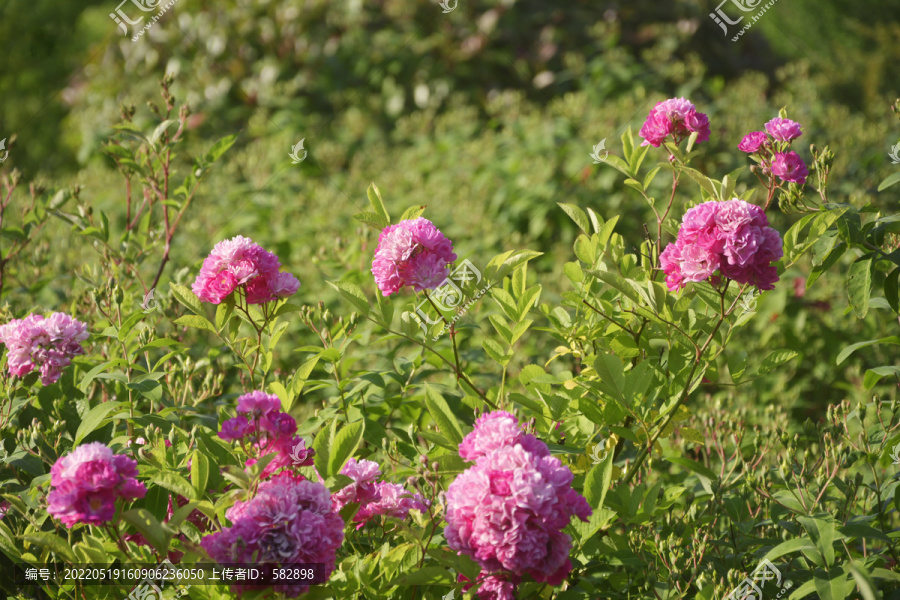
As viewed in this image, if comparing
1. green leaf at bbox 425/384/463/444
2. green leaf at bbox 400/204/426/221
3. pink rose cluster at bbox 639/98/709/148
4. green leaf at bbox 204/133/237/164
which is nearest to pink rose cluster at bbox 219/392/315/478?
green leaf at bbox 425/384/463/444

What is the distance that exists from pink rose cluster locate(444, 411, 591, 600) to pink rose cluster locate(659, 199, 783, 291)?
46 cm

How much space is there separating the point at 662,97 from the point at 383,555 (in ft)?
14.4

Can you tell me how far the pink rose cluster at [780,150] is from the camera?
161 centimetres

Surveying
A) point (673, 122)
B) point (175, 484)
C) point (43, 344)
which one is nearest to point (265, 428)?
point (175, 484)

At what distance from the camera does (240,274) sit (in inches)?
58.1

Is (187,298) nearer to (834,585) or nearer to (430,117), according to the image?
(834,585)

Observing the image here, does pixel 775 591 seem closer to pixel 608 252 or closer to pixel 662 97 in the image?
pixel 608 252

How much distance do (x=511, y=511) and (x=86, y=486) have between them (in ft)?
2.09

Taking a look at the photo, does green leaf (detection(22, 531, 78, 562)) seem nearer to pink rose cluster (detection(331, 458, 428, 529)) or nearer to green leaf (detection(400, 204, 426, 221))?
pink rose cluster (detection(331, 458, 428, 529))

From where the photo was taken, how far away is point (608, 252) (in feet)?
5.29

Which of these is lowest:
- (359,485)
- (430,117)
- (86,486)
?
(430,117)

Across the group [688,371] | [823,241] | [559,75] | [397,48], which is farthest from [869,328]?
[397,48]

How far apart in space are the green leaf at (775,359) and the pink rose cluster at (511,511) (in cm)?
61

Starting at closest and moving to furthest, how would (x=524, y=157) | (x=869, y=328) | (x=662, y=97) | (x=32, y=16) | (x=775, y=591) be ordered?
(x=775, y=591) → (x=869, y=328) → (x=524, y=157) → (x=662, y=97) → (x=32, y=16)
